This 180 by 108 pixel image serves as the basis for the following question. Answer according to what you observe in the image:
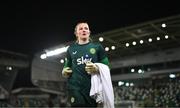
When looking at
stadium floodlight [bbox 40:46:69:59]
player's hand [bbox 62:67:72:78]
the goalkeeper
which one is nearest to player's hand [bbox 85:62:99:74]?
the goalkeeper

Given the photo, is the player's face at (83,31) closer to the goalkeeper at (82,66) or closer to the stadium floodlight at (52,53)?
the goalkeeper at (82,66)

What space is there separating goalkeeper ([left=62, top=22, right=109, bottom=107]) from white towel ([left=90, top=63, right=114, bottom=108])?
0.05 meters

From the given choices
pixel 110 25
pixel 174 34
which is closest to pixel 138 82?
pixel 174 34

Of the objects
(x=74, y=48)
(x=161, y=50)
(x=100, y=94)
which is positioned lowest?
(x=100, y=94)

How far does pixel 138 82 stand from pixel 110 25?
7.19 meters

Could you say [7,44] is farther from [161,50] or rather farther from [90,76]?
[90,76]

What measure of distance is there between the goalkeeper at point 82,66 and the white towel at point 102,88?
54 millimetres

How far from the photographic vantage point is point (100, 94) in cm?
281

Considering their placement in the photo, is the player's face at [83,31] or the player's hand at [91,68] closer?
the player's hand at [91,68]

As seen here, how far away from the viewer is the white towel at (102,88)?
2811mm

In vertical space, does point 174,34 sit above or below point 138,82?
above

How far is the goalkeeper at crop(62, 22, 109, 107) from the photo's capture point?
2896 mm

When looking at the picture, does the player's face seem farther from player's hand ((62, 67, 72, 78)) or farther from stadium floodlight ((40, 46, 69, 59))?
stadium floodlight ((40, 46, 69, 59))

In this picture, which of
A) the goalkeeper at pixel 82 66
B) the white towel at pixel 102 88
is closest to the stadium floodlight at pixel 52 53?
the goalkeeper at pixel 82 66
